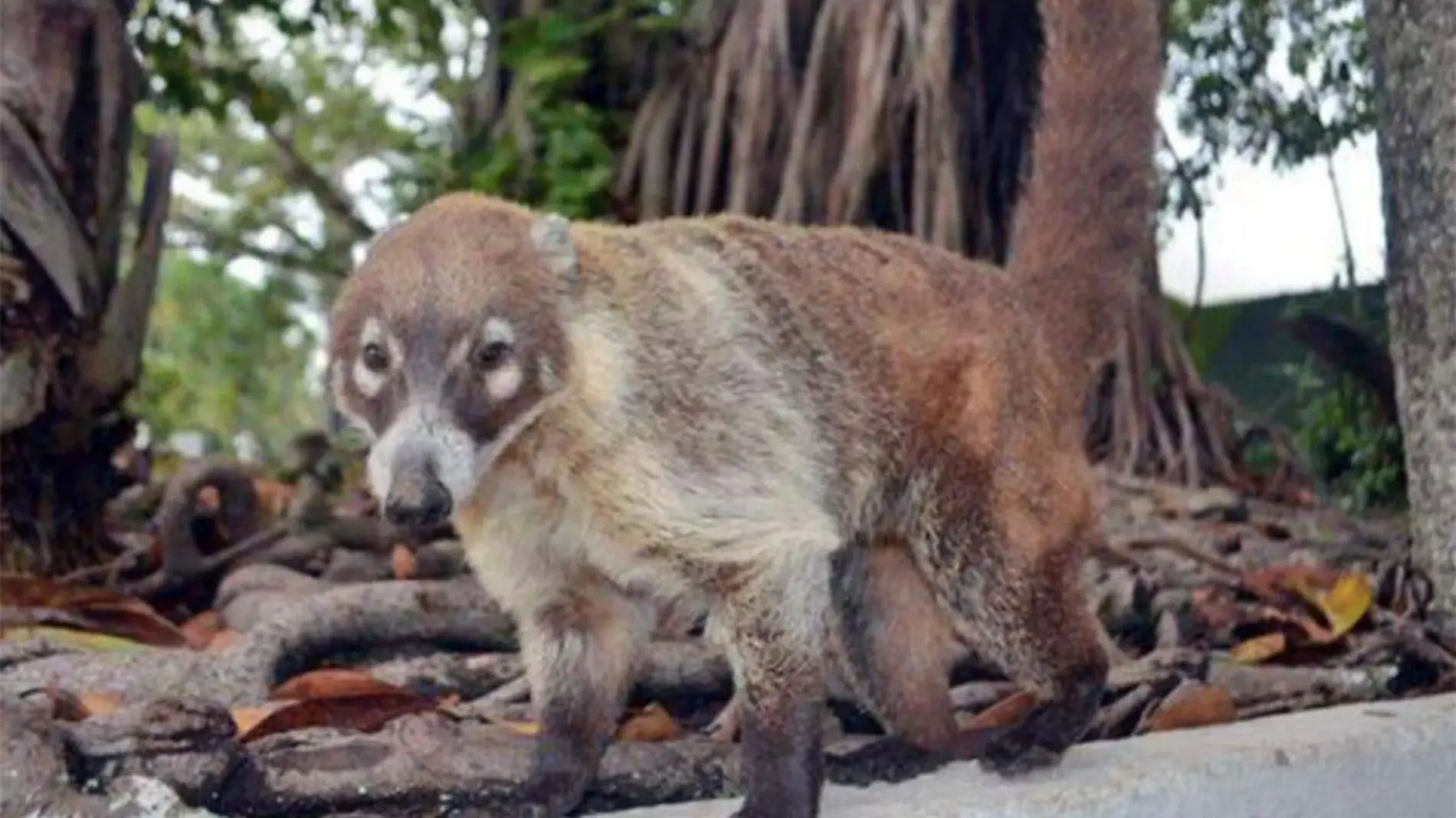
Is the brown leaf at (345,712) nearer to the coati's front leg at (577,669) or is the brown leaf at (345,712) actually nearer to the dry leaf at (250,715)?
the dry leaf at (250,715)

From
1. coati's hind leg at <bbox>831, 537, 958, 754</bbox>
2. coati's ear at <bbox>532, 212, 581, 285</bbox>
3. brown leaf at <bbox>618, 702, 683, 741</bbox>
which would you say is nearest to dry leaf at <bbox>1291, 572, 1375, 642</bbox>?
coati's hind leg at <bbox>831, 537, 958, 754</bbox>

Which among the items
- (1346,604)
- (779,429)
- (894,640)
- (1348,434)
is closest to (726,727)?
(894,640)

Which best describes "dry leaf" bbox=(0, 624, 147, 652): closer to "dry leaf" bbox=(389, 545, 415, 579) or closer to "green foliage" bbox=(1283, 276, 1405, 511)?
"dry leaf" bbox=(389, 545, 415, 579)

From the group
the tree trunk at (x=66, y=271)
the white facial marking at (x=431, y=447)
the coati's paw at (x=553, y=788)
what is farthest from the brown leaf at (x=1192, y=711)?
the tree trunk at (x=66, y=271)

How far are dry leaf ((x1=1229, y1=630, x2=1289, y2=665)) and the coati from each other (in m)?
0.87

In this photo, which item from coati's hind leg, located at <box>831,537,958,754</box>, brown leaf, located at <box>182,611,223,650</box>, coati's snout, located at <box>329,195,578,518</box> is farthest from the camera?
brown leaf, located at <box>182,611,223,650</box>

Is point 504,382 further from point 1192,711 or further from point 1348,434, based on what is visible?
point 1348,434

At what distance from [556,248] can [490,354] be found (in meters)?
0.22

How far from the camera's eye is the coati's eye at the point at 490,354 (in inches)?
110

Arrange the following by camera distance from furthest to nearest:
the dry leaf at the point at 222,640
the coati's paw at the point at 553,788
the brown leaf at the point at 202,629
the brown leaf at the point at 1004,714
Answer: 1. the brown leaf at the point at 202,629
2. the dry leaf at the point at 222,640
3. the brown leaf at the point at 1004,714
4. the coati's paw at the point at 553,788

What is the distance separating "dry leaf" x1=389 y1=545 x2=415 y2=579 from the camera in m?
4.73

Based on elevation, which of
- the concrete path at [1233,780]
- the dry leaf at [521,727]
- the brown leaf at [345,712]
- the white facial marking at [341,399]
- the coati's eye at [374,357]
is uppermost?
the coati's eye at [374,357]

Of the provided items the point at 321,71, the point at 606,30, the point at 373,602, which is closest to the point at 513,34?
the point at 606,30

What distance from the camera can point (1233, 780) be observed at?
335 centimetres
